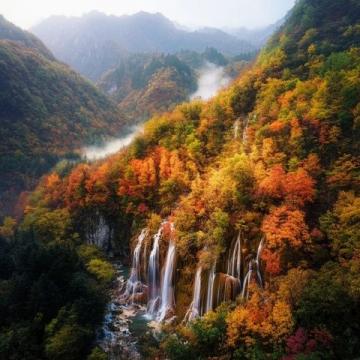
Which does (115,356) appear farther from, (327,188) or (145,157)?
(145,157)

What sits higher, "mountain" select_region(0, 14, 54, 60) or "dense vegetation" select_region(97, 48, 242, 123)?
"mountain" select_region(0, 14, 54, 60)

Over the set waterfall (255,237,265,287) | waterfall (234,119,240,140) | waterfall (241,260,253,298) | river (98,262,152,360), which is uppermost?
waterfall (234,119,240,140)

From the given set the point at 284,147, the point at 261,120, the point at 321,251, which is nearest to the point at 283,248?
the point at 321,251

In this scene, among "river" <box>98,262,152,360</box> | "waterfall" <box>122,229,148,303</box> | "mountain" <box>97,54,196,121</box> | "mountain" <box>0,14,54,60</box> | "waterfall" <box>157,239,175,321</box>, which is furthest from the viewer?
"mountain" <box>0,14,54,60</box>

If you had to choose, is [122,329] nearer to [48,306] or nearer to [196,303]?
[48,306]

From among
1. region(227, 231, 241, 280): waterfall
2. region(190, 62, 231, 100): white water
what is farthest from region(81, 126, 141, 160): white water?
region(227, 231, 241, 280): waterfall

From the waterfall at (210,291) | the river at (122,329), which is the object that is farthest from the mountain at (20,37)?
the waterfall at (210,291)

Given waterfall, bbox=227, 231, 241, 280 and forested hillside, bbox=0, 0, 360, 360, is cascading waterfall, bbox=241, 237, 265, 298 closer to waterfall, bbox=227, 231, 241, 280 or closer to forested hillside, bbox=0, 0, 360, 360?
forested hillside, bbox=0, 0, 360, 360
